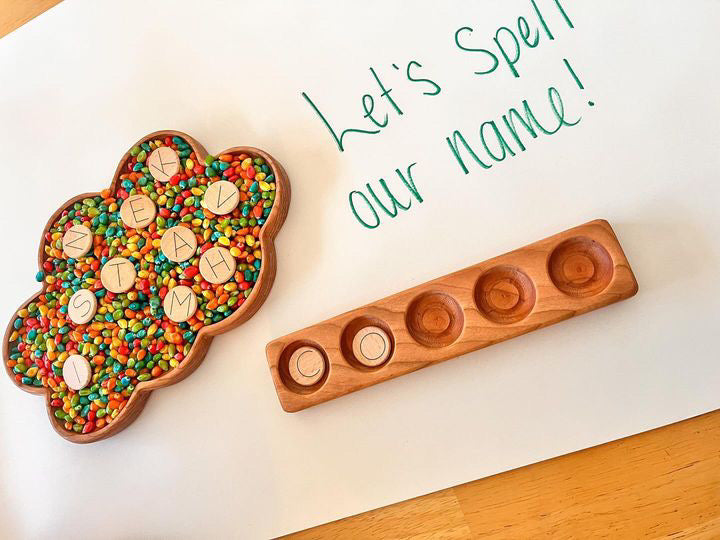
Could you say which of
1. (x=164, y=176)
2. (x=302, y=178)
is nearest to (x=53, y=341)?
(x=164, y=176)

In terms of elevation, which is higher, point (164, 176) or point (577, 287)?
point (164, 176)

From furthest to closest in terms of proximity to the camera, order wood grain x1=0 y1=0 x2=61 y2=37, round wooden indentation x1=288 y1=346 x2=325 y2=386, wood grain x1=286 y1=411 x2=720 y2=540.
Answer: wood grain x1=0 y1=0 x2=61 y2=37 → round wooden indentation x1=288 y1=346 x2=325 y2=386 → wood grain x1=286 y1=411 x2=720 y2=540

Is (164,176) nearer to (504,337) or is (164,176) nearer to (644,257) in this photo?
(504,337)

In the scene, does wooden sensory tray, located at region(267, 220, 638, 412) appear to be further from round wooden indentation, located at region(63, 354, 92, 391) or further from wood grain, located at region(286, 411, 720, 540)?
round wooden indentation, located at region(63, 354, 92, 391)

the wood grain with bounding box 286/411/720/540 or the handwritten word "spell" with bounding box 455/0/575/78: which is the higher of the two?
the handwritten word "spell" with bounding box 455/0/575/78

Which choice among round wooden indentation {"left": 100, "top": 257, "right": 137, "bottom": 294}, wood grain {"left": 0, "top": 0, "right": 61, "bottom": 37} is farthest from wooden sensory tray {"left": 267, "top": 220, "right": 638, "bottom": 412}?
wood grain {"left": 0, "top": 0, "right": 61, "bottom": 37}

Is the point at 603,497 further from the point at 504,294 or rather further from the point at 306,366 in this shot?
the point at 306,366
